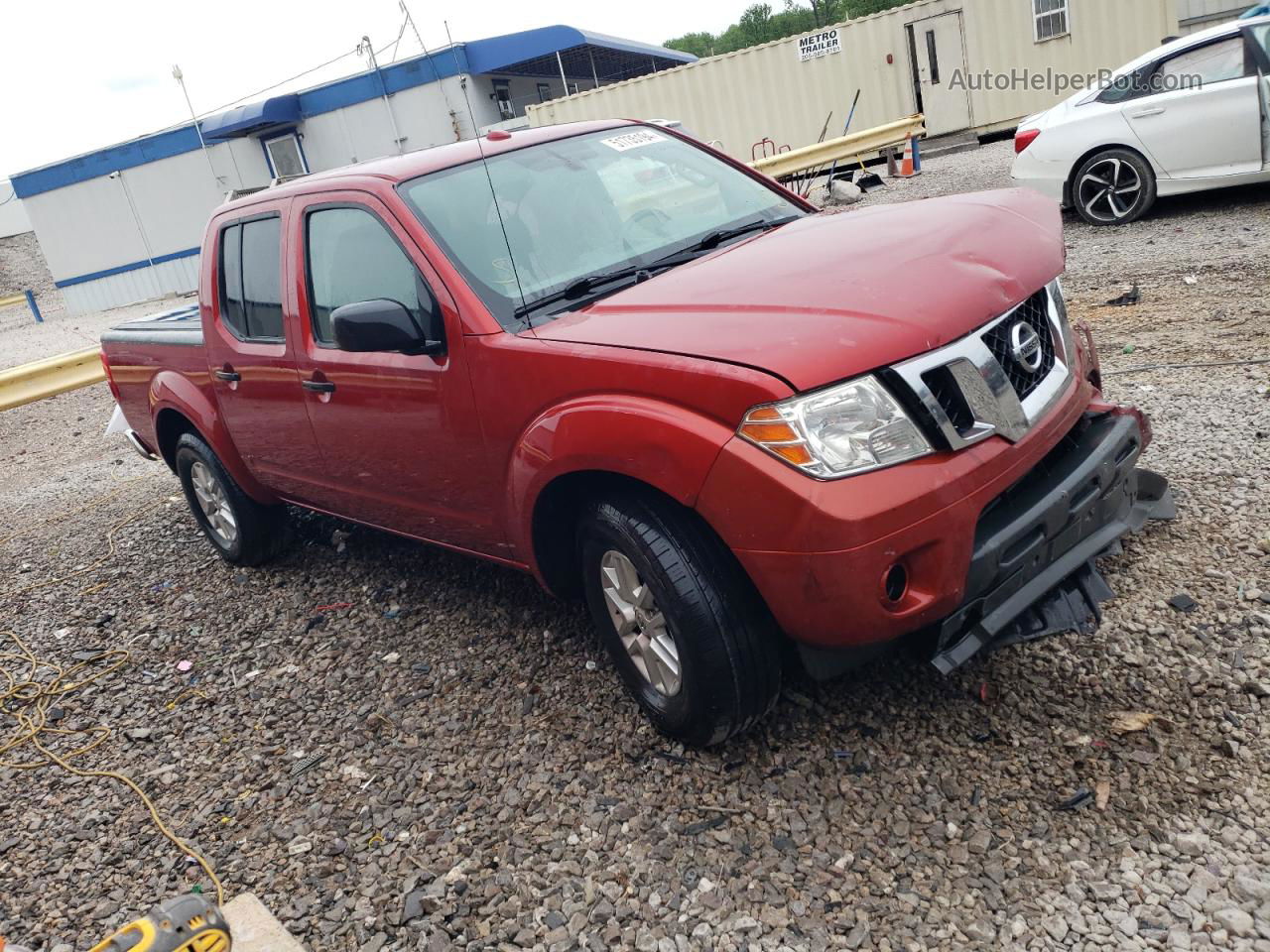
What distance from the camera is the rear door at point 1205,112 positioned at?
8.04 m

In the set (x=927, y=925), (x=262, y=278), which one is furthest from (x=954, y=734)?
(x=262, y=278)

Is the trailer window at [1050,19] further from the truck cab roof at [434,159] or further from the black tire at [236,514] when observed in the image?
the black tire at [236,514]

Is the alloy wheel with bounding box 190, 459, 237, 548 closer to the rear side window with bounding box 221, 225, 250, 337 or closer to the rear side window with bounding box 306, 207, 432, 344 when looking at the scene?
the rear side window with bounding box 221, 225, 250, 337

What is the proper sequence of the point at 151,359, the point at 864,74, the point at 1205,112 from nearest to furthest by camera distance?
the point at 151,359, the point at 1205,112, the point at 864,74

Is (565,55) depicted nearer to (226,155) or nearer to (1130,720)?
(226,155)

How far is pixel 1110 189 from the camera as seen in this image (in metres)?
8.99

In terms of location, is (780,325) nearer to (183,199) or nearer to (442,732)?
(442,732)

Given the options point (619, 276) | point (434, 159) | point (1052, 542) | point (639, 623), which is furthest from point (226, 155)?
point (1052, 542)

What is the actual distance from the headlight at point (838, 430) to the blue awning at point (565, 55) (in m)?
26.6

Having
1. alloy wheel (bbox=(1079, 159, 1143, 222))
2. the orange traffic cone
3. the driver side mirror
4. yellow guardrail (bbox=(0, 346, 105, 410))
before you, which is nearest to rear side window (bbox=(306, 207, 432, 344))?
the driver side mirror

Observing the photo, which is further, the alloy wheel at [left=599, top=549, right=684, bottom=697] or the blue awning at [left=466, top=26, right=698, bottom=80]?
the blue awning at [left=466, top=26, right=698, bottom=80]

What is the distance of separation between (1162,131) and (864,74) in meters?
12.3

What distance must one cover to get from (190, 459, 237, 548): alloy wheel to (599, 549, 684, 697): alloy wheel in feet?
9.56

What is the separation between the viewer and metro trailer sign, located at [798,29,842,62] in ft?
64.4
